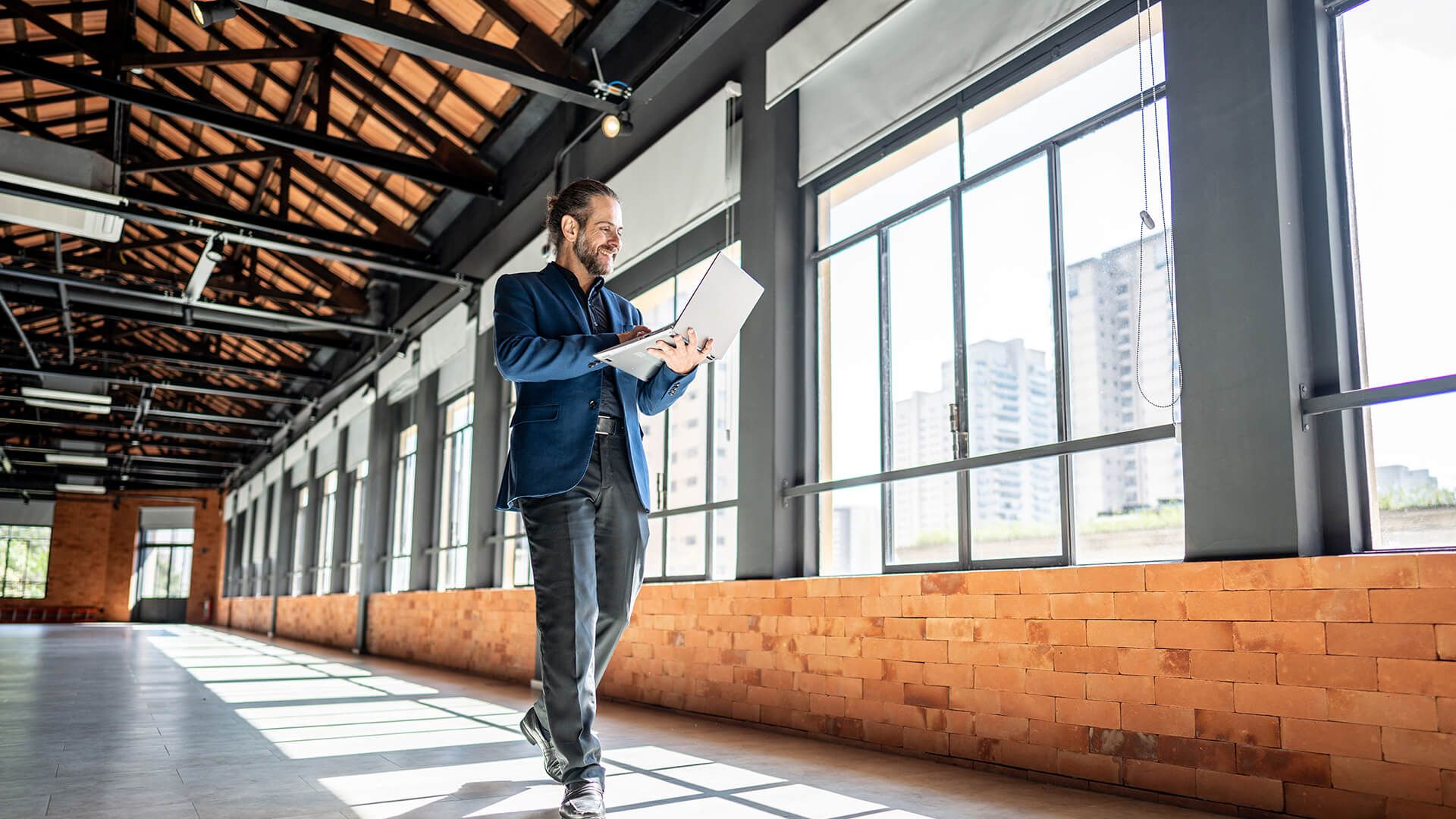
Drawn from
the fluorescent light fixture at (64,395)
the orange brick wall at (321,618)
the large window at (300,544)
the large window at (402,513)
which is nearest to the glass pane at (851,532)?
the large window at (402,513)

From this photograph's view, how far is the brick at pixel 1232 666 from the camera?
Answer: 8.30 ft

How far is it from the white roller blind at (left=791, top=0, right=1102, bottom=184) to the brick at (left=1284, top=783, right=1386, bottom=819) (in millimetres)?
2473

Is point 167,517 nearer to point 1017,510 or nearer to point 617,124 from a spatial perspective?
point 617,124

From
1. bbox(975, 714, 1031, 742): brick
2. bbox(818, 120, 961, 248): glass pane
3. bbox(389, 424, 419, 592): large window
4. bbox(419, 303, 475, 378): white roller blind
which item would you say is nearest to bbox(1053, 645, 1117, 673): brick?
bbox(975, 714, 1031, 742): brick

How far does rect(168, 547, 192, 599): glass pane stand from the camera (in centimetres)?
2897

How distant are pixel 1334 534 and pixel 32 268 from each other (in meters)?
12.1

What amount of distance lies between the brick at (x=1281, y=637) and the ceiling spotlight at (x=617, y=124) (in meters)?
4.16

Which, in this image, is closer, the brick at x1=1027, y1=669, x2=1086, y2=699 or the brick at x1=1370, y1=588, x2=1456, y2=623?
the brick at x1=1370, y1=588, x2=1456, y2=623

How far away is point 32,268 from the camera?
10586 mm

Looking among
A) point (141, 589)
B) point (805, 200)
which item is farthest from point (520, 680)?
point (141, 589)

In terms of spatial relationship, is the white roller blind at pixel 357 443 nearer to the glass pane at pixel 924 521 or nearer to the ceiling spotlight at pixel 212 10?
the ceiling spotlight at pixel 212 10

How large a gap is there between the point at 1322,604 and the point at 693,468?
4.25 meters

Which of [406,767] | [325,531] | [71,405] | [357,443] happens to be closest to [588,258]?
[406,767]

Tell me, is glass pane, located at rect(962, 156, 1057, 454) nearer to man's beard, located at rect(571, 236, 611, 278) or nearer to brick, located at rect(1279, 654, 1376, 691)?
brick, located at rect(1279, 654, 1376, 691)
